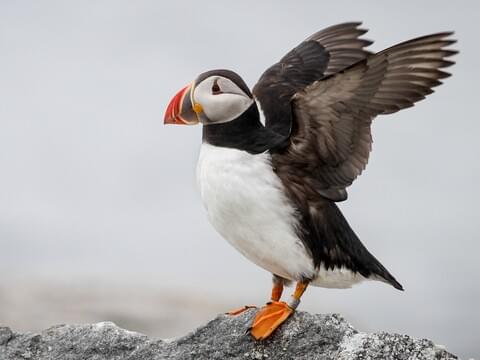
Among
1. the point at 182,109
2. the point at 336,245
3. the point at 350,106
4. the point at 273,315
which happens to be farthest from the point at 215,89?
the point at 273,315

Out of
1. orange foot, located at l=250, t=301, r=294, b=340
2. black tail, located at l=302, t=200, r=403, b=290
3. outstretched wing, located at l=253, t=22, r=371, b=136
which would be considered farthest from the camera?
outstretched wing, located at l=253, t=22, r=371, b=136

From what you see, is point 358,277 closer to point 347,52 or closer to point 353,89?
point 353,89

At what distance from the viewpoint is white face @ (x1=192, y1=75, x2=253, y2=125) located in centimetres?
406

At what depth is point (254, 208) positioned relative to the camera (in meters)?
3.95

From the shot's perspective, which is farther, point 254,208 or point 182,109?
point 182,109

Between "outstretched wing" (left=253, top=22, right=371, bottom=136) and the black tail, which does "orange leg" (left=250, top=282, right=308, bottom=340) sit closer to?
the black tail

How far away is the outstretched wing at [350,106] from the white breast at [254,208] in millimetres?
132

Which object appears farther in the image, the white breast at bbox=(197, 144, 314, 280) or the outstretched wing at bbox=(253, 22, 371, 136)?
the outstretched wing at bbox=(253, 22, 371, 136)

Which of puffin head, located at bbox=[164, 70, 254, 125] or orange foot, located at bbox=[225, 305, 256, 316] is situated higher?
puffin head, located at bbox=[164, 70, 254, 125]

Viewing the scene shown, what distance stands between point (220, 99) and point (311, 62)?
3.46 ft

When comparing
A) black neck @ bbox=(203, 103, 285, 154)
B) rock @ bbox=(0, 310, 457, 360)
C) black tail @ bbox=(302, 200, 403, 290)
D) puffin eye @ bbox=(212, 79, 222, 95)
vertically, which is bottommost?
rock @ bbox=(0, 310, 457, 360)

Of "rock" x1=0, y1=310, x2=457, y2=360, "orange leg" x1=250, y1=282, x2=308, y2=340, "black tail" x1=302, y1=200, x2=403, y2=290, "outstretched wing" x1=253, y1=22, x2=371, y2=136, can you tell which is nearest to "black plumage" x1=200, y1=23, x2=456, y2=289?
"black tail" x1=302, y1=200, x2=403, y2=290

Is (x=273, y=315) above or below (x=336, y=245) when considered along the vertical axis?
below

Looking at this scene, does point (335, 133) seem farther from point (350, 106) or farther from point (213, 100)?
point (213, 100)
